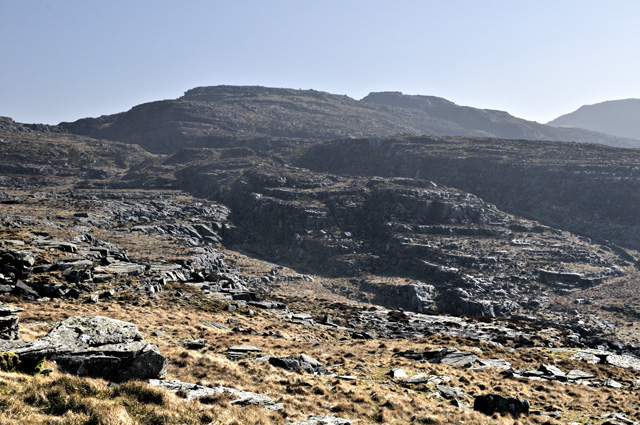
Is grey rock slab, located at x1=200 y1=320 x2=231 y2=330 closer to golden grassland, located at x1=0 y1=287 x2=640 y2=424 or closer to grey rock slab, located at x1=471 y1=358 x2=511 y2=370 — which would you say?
golden grassland, located at x1=0 y1=287 x2=640 y2=424

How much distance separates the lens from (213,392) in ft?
45.3

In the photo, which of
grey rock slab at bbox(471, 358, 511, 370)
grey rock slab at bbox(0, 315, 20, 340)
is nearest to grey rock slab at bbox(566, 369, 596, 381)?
grey rock slab at bbox(471, 358, 511, 370)

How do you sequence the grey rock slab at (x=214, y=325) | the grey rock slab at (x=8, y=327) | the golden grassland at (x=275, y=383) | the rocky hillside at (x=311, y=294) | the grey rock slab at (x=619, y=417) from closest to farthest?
the golden grassland at (x=275, y=383) → the grey rock slab at (x=8, y=327) → the rocky hillside at (x=311, y=294) → the grey rock slab at (x=619, y=417) → the grey rock slab at (x=214, y=325)

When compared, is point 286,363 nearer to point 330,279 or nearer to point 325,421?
point 325,421

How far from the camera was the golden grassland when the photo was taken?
1024 cm

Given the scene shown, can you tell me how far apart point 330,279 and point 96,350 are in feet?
197

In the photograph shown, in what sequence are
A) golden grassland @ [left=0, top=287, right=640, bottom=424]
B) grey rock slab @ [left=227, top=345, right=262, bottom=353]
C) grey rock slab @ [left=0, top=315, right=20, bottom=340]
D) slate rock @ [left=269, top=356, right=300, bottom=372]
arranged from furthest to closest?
grey rock slab @ [left=227, top=345, right=262, bottom=353], slate rock @ [left=269, top=356, right=300, bottom=372], grey rock slab @ [left=0, top=315, right=20, bottom=340], golden grassland @ [left=0, top=287, right=640, bottom=424]

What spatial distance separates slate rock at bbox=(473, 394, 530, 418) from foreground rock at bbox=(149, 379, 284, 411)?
9.83m

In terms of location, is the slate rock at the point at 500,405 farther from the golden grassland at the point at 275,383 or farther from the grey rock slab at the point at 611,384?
the grey rock slab at the point at 611,384

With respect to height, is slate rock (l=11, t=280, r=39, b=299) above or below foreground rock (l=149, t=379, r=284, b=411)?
above

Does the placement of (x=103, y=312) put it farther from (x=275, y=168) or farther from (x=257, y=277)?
(x=275, y=168)

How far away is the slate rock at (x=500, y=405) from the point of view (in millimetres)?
17953

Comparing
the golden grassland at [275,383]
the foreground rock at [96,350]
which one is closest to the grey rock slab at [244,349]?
the golden grassland at [275,383]

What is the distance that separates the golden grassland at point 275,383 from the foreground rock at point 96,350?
1.04 metres
